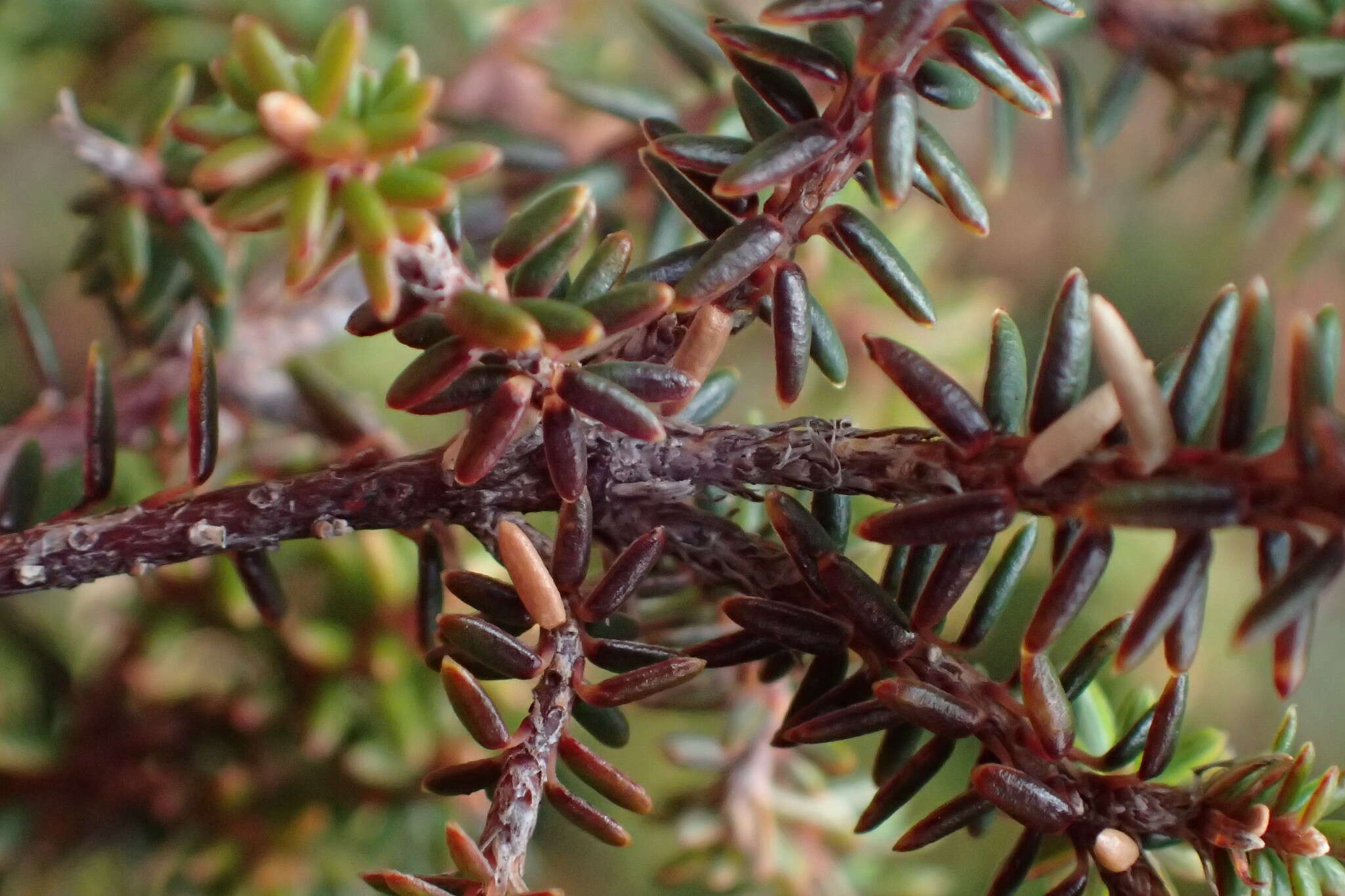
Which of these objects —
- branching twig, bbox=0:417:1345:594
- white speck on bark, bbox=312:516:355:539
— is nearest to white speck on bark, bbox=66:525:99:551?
branching twig, bbox=0:417:1345:594

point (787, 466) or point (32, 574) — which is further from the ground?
point (787, 466)

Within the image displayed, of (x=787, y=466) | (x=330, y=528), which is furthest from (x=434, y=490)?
(x=787, y=466)

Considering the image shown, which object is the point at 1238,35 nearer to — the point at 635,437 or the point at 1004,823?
the point at 635,437

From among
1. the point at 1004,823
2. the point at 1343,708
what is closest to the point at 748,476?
the point at 1004,823

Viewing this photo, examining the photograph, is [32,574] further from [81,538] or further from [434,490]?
[434,490]

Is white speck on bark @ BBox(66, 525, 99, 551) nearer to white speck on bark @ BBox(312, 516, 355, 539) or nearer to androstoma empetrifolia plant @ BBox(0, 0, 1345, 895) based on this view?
androstoma empetrifolia plant @ BBox(0, 0, 1345, 895)

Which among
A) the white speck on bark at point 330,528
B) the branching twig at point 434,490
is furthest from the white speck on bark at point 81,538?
the white speck on bark at point 330,528

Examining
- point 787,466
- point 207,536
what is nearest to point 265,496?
point 207,536

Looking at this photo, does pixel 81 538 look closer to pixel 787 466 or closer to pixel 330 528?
pixel 330 528
